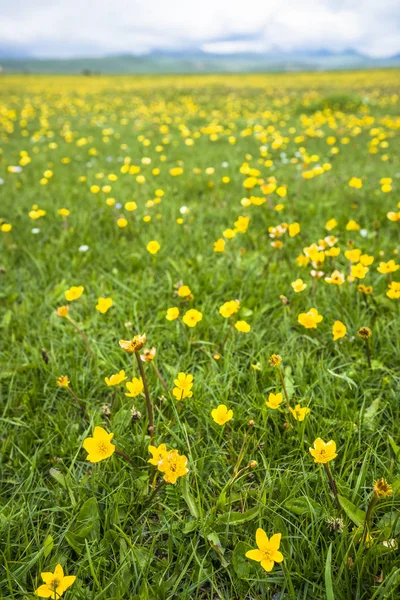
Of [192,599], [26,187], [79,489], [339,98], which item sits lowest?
[192,599]

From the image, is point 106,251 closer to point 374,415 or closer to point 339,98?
point 374,415

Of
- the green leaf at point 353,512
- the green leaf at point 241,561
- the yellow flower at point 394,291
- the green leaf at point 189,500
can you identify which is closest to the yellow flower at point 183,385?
the green leaf at point 189,500

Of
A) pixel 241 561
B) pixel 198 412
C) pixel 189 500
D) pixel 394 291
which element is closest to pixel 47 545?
pixel 189 500

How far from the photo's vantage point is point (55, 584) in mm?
1128

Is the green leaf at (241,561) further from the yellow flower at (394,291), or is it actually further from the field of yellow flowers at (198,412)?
the yellow flower at (394,291)

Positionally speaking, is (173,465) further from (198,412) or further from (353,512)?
(353,512)

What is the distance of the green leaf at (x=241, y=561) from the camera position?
1256 millimetres

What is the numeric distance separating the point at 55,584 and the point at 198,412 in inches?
33.1

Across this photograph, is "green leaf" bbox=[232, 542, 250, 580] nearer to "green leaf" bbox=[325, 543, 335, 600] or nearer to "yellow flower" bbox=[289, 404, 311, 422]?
"green leaf" bbox=[325, 543, 335, 600]

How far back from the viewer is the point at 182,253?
3.31m

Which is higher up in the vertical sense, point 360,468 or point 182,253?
point 182,253

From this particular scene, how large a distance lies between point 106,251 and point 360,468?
248 cm

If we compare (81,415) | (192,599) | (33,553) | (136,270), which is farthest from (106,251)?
(192,599)

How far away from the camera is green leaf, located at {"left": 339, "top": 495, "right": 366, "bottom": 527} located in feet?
4.33
